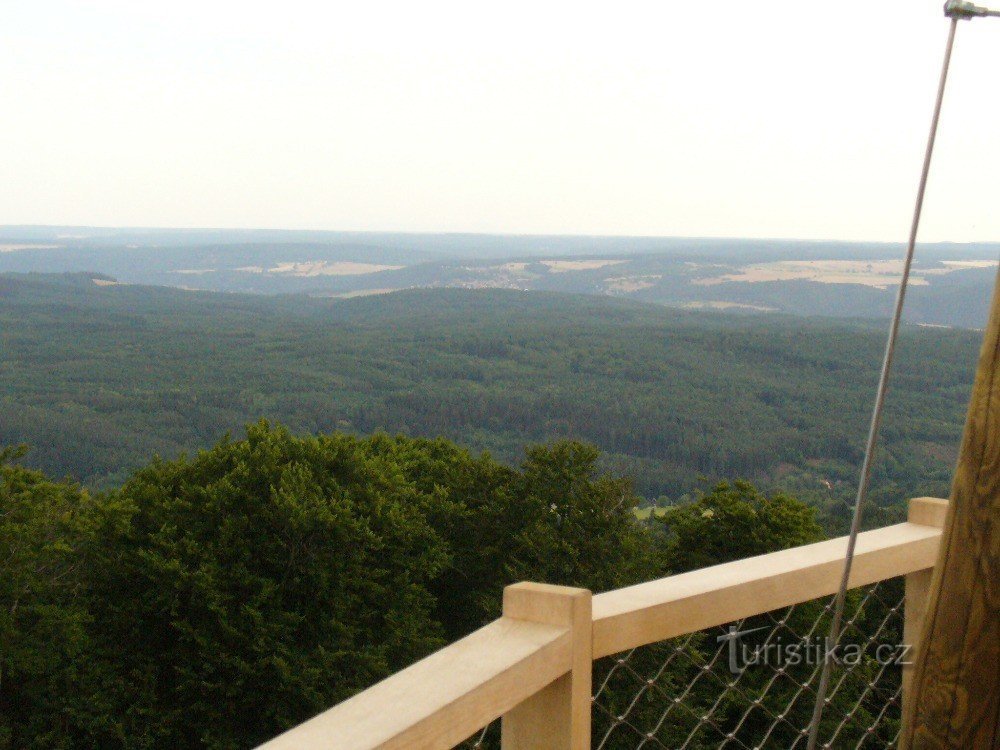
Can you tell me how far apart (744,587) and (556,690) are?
21.5 inches

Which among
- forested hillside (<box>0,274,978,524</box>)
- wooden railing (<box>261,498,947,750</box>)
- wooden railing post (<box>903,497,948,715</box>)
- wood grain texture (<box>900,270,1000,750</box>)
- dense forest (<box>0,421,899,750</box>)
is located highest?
wood grain texture (<box>900,270,1000,750</box>)

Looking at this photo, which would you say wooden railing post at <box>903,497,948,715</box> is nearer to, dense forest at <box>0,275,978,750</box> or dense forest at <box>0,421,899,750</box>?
dense forest at <box>0,275,978,750</box>

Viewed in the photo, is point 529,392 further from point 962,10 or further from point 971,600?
point 971,600

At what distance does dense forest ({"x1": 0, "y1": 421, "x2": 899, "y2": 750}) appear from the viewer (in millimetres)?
20047

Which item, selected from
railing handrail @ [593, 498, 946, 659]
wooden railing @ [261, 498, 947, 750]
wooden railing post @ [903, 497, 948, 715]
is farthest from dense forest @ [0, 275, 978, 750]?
wooden railing @ [261, 498, 947, 750]

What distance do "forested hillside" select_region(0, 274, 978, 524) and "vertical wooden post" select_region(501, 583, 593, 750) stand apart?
277 feet

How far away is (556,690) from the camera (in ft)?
6.96

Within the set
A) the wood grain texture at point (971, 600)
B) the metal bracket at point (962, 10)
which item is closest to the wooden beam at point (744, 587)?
the wood grain texture at point (971, 600)

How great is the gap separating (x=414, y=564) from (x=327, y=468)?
2.72 m

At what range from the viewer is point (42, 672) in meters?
19.9

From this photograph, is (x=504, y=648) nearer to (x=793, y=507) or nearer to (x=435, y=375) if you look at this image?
(x=793, y=507)

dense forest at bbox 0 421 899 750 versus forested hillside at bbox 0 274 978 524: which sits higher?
dense forest at bbox 0 421 899 750

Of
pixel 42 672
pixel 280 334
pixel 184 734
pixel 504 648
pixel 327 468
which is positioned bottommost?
pixel 280 334

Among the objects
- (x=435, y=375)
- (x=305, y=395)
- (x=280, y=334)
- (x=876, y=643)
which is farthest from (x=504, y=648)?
(x=280, y=334)
